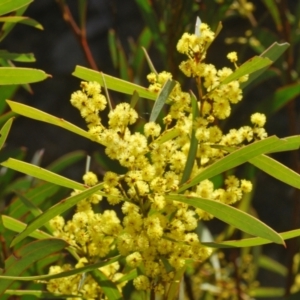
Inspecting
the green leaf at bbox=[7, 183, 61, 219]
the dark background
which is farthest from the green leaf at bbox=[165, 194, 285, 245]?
the dark background

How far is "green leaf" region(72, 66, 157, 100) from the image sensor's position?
0.70 meters

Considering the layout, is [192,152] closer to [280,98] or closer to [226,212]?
[226,212]

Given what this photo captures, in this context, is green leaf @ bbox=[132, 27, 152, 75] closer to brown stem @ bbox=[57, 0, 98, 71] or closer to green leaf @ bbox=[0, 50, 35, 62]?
brown stem @ bbox=[57, 0, 98, 71]

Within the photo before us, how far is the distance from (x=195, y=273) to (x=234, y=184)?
707 mm

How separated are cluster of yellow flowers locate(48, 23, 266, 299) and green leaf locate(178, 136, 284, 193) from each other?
2 centimetres

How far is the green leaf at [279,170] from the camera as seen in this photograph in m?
0.66

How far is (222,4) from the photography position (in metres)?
1.14

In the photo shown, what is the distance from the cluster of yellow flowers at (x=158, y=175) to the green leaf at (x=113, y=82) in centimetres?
2

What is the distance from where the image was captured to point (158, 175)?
2.13ft

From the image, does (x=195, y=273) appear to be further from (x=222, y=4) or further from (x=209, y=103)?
(x=209, y=103)

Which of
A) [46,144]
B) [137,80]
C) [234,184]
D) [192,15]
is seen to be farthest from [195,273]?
[46,144]

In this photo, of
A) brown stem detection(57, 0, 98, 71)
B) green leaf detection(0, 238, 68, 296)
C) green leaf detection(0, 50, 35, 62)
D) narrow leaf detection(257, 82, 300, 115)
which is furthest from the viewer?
brown stem detection(57, 0, 98, 71)

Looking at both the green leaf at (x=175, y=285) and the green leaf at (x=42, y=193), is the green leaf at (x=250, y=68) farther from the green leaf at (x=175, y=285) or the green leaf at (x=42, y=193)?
the green leaf at (x=42, y=193)

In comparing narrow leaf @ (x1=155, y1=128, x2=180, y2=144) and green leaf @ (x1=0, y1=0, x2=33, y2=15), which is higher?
green leaf @ (x1=0, y1=0, x2=33, y2=15)
